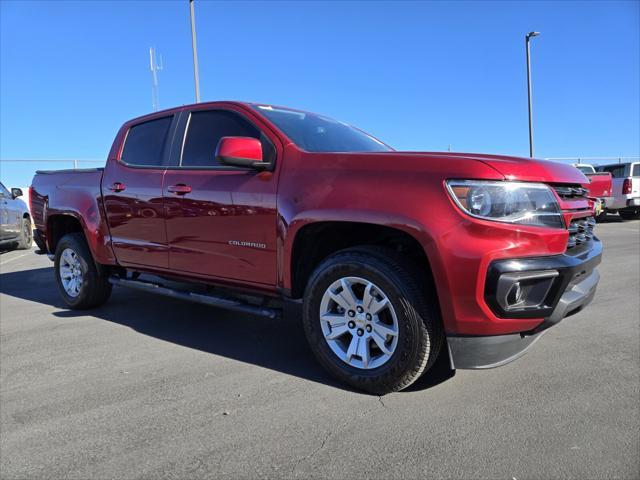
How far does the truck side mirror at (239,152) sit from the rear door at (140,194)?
1.12m

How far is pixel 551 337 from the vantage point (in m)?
3.84

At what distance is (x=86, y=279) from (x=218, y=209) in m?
2.32

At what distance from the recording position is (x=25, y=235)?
11531mm

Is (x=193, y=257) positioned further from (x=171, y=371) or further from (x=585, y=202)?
(x=585, y=202)

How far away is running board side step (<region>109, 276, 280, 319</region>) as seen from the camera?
330 cm

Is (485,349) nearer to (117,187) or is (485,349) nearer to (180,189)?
(180,189)

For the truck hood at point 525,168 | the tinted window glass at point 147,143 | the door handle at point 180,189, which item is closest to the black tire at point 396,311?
the truck hood at point 525,168

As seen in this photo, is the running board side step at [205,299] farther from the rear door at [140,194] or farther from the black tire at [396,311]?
the black tire at [396,311]

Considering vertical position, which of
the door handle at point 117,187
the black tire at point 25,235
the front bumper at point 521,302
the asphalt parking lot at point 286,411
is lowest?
the black tire at point 25,235

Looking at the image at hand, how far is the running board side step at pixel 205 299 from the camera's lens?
10.8 feet

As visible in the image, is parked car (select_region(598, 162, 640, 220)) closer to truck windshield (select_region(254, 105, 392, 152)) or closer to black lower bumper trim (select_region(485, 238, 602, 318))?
truck windshield (select_region(254, 105, 392, 152))

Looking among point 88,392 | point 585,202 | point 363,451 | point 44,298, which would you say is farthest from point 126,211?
point 585,202

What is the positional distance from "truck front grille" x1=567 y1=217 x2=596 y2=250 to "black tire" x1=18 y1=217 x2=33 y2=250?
1199 cm

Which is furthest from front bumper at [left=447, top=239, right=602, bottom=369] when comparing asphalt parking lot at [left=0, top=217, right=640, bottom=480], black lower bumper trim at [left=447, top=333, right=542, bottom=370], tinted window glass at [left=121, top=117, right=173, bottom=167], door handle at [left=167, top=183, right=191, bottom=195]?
tinted window glass at [left=121, top=117, right=173, bottom=167]
